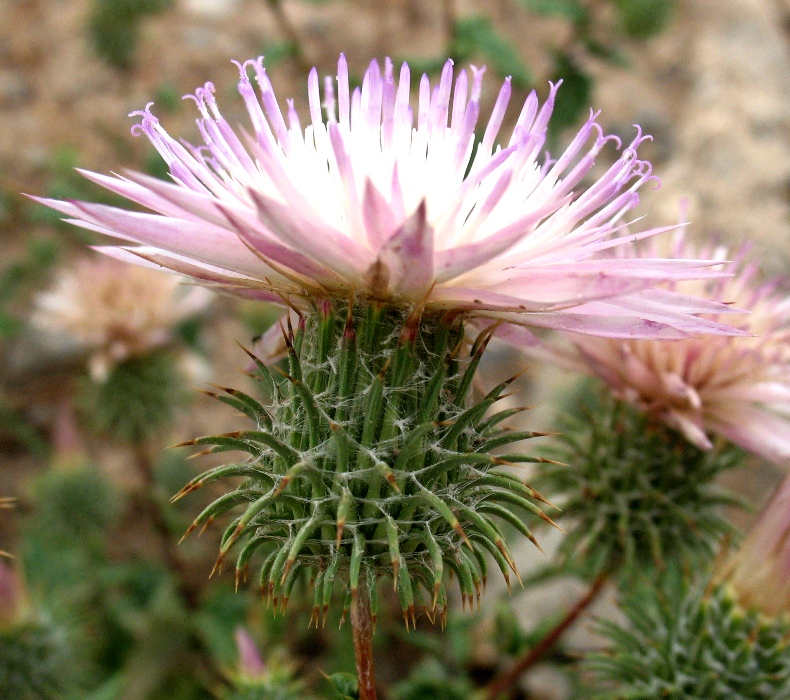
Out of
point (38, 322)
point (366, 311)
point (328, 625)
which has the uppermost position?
point (366, 311)

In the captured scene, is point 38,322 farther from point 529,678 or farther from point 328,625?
point 529,678

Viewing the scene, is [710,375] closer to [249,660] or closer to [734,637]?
[734,637]

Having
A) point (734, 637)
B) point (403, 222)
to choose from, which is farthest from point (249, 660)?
point (403, 222)

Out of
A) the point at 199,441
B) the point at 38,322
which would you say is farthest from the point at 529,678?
the point at 38,322

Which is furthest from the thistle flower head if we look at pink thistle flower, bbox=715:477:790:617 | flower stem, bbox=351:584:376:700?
pink thistle flower, bbox=715:477:790:617

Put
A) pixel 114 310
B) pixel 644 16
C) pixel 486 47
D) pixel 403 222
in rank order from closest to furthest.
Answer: pixel 403 222, pixel 486 47, pixel 114 310, pixel 644 16

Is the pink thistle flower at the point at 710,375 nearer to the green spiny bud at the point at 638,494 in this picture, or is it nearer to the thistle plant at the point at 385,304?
the green spiny bud at the point at 638,494
